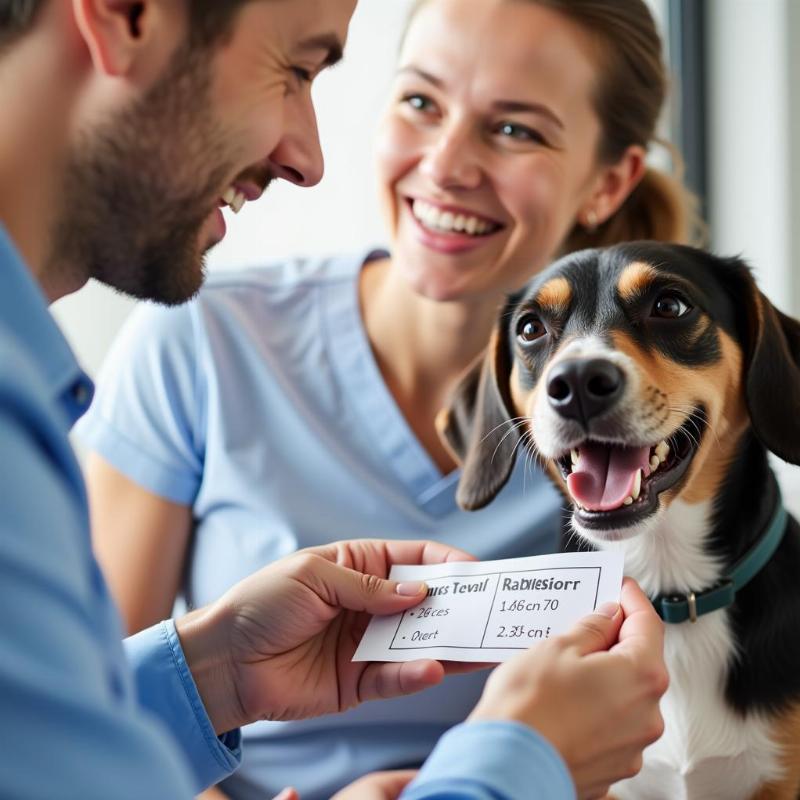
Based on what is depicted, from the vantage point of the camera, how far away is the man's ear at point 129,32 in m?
0.76

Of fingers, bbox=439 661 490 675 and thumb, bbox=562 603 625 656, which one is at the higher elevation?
thumb, bbox=562 603 625 656

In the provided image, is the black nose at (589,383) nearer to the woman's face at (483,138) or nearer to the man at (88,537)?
the man at (88,537)

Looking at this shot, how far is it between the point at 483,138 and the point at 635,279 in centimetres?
44

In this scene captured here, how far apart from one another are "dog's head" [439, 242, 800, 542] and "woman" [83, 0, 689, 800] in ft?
0.58

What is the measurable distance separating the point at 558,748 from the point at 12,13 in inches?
27.8

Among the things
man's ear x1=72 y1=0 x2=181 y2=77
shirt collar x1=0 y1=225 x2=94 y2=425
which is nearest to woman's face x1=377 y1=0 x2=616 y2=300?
man's ear x1=72 y1=0 x2=181 y2=77

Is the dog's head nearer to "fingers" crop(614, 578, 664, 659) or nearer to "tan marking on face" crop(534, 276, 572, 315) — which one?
"tan marking on face" crop(534, 276, 572, 315)

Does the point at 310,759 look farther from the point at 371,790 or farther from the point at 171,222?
the point at 171,222

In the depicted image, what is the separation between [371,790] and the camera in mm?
1268

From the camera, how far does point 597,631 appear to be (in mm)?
911

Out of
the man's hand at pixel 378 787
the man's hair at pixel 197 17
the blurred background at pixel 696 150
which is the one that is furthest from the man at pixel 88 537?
the blurred background at pixel 696 150

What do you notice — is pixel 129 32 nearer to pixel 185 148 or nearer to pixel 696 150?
pixel 185 148

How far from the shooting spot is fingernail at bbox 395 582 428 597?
3.64ft

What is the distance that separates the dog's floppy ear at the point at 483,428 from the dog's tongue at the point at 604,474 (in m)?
0.18
